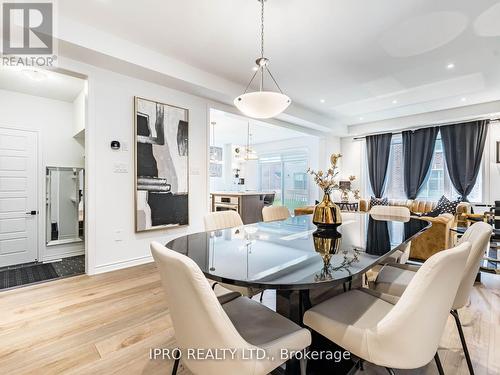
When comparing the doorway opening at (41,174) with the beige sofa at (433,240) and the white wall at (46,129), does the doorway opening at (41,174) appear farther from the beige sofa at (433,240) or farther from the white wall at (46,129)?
the beige sofa at (433,240)

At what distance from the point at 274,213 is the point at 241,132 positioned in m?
5.37

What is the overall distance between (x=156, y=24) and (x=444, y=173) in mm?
6556

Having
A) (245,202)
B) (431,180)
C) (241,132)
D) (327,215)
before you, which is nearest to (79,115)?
(245,202)

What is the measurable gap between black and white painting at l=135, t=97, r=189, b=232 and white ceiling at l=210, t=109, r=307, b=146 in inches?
92.8

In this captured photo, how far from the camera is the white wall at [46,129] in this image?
3705mm

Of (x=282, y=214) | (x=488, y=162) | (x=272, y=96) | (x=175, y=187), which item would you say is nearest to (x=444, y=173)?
(x=488, y=162)

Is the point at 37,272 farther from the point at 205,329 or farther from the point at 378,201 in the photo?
the point at 378,201

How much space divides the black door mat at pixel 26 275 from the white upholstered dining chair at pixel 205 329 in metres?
3.07

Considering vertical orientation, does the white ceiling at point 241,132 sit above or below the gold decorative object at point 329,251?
above

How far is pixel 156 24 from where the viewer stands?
2.59m

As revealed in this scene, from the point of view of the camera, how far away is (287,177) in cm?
900

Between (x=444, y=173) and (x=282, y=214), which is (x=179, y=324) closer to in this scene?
(x=282, y=214)

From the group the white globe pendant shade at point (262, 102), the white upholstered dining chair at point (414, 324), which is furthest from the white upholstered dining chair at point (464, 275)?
the white globe pendant shade at point (262, 102)

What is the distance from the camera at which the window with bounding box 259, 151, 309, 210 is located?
28.0 ft
